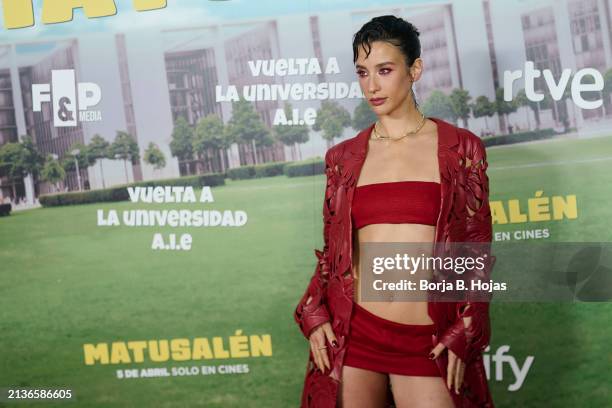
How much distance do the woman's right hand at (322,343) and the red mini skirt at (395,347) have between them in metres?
0.10

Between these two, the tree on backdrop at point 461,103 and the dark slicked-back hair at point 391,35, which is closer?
the dark slicked-back hair at point 391,35

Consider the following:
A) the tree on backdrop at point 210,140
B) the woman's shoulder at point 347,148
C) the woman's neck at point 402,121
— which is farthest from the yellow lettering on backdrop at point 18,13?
the woman's neck at point 402,121

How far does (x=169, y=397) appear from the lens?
354 cm

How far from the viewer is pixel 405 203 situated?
2232mm

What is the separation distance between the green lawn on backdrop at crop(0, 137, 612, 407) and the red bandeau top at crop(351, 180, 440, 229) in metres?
1.28

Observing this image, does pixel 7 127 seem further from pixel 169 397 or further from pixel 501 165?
pixel 501 165

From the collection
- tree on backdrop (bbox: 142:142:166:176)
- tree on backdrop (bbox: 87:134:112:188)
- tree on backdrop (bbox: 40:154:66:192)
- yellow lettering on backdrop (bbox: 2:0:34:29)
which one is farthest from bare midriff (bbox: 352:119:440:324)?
yellow lettering on backdrop (bbox: 2:0:34:29)

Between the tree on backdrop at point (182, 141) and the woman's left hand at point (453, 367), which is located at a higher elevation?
the tree on backdrop at point (182, 141)

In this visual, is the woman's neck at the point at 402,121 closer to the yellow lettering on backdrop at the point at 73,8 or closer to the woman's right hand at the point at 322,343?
the woman's right hand at the point at 322,343

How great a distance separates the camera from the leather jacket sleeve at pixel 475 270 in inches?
86.4

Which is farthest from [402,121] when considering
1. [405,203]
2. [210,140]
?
[210,140]

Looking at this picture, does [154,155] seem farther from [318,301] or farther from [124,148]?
[318,301]

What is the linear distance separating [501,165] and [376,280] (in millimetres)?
1487

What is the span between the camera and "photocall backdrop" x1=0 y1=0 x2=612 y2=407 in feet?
11.4
